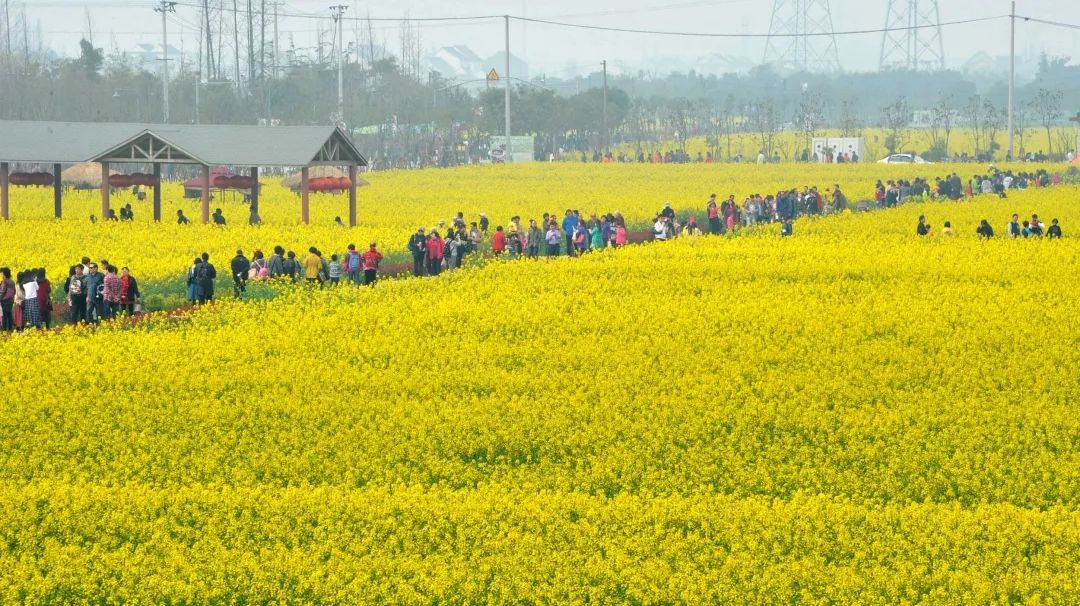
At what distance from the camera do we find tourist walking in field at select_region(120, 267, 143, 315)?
32188 millimetres

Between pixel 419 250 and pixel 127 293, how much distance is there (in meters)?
10.1

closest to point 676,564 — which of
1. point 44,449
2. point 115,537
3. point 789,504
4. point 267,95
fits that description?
point 789,504

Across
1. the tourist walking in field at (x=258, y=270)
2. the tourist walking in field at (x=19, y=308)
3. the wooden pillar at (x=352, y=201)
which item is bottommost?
the tourist walking in field at (x=19, y=308)

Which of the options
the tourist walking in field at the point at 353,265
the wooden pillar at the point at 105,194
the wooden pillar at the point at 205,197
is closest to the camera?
the tourist walking in field at the point at 353,265

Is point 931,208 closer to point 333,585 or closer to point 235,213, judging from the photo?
point 235,213

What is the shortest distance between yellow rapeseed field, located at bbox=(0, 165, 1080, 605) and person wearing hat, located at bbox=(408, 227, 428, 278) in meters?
3.53

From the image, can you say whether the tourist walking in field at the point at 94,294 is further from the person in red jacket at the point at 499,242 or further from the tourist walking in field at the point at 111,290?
the person in red jacket at the point at 499,242

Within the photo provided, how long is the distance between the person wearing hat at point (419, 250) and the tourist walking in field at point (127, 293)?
9517 mm

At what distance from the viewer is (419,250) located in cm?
4119

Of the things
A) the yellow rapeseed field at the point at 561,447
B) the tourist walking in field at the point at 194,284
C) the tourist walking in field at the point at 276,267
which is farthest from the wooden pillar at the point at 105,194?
the tourist walking in field at the point at 194,284

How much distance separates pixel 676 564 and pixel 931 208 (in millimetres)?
46679

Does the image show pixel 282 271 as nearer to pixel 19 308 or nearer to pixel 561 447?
pixel 19 308

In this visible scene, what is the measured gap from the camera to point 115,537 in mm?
17312

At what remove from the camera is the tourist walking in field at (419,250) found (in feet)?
135
